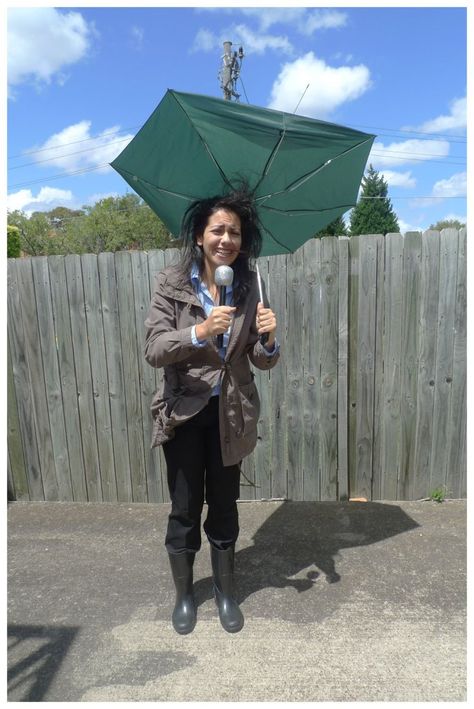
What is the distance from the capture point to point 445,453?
3.61 meters

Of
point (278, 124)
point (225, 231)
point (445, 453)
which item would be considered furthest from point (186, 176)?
point (445, 453)

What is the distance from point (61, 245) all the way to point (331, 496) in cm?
2501

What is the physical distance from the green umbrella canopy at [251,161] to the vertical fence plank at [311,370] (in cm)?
94

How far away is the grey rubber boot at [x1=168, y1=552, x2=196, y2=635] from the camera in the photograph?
241cm

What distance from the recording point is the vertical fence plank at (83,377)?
3594 millimetres

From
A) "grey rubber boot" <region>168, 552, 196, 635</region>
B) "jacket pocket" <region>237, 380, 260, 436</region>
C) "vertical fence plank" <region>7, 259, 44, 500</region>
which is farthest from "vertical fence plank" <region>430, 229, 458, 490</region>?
"vertical fence plank" <region>7, 259, 44, 500</region>

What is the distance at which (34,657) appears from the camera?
220cm

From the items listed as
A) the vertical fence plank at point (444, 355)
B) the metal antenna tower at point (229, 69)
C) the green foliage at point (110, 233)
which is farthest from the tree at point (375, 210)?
the vertical fence plank at point (444, 355)

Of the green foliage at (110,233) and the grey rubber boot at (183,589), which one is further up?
the green foliage at (110,233)

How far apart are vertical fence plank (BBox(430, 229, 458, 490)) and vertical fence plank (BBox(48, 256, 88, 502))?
9.06 feet

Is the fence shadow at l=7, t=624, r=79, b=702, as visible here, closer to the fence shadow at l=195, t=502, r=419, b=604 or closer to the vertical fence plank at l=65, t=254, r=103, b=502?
the fence shadow at l=195, t=502, r=419, b=604

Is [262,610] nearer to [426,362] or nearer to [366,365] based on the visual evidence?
[366,365]

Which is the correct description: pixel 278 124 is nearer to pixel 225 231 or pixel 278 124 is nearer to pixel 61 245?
pixel 225 231

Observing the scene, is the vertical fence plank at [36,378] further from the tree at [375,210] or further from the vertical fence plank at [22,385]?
the tree at [375,210]
